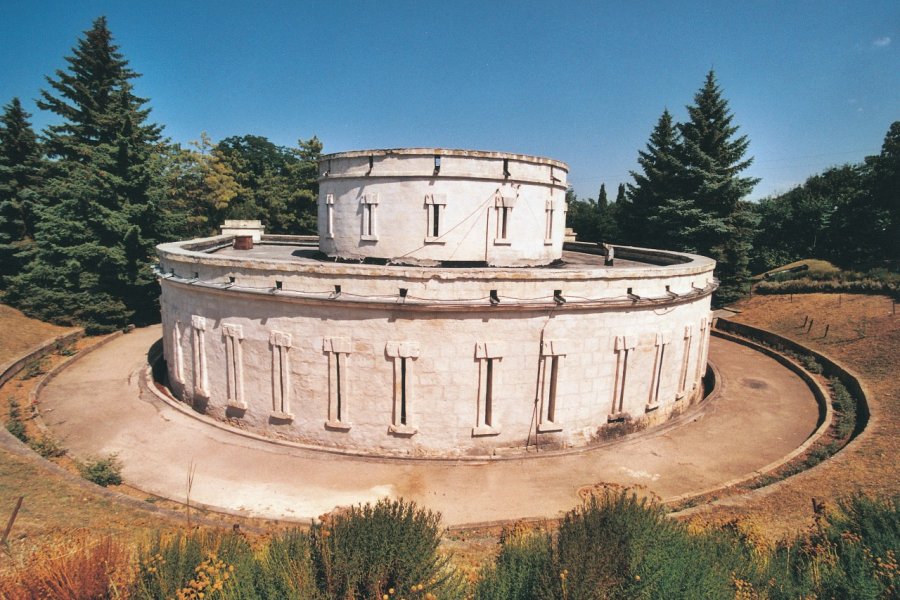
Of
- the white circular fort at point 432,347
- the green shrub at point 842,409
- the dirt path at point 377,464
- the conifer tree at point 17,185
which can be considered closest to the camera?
the dirt path at point 377,464

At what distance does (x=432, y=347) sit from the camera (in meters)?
15.6

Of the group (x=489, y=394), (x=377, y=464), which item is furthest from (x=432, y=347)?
(x=377, y=464)

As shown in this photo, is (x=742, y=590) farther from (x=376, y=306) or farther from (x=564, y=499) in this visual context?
(x=376, y=306)

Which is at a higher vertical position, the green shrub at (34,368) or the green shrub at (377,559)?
the green shrub at (377,559)

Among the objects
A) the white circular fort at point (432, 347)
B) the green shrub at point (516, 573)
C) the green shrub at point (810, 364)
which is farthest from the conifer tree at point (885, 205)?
the green shrub at point (516, 573)

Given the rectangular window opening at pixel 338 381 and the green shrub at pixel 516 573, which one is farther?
the rectangular window opening at pixel 338 381

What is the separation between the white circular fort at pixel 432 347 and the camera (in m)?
15.6

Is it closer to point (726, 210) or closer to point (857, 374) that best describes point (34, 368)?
point (857, 374)

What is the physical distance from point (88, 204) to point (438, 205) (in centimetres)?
2397

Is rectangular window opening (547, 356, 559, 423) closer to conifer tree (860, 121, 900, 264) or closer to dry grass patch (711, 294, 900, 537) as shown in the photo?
dry grass patch (711, 294, 900, 537)

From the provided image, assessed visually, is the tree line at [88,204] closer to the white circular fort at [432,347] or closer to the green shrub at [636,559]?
Result: the white circular fort at [432,347]

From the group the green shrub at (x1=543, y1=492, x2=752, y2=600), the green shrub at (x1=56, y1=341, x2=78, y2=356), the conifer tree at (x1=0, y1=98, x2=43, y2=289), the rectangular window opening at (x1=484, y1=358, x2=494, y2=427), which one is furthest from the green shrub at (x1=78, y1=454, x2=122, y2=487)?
the conifer tree at (x1=0, y1=98, x2=43, y2=289)

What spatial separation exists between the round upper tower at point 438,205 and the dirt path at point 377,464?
28.9 ft

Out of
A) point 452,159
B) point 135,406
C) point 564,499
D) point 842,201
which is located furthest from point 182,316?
point 842,201
